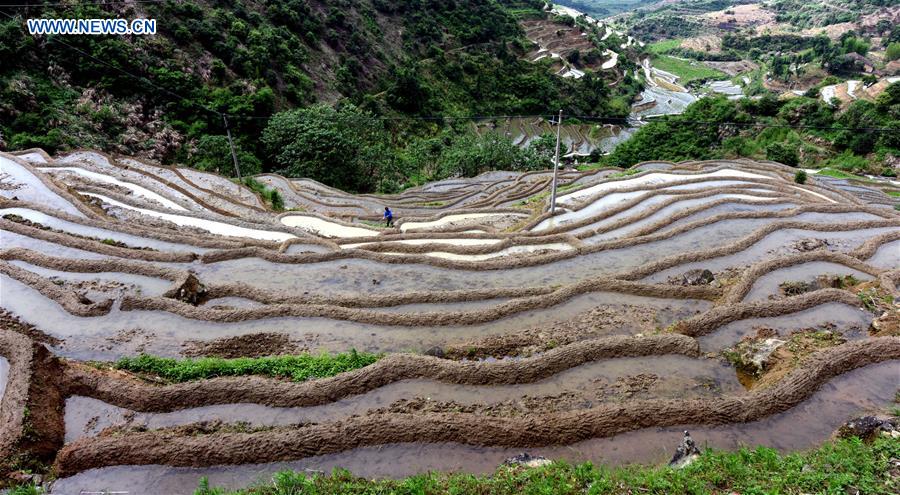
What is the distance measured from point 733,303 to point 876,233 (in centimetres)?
1368

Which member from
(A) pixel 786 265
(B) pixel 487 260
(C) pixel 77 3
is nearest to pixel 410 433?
(B) pixel 487 260

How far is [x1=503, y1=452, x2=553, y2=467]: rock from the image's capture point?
8.46m

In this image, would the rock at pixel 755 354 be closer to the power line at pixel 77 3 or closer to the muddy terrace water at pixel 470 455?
the muddy terrace water at pixel 470 455

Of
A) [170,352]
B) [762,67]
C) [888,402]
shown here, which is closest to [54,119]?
[170,352]

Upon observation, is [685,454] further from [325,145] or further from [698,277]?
[325,145]

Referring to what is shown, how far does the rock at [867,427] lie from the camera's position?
8.64 m

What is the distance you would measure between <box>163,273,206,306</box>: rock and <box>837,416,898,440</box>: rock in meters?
18.3

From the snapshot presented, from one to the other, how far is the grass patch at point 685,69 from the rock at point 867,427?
151m

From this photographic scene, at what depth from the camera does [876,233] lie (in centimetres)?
2133

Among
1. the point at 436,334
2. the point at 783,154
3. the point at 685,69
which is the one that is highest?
the point at 685,69

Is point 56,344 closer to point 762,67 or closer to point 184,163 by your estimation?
point 184,163

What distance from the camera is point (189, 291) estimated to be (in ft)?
50.9

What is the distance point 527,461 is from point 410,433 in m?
2.47

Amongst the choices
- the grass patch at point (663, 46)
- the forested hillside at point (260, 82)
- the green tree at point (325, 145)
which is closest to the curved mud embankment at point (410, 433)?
the green tree at point (325, 145)
